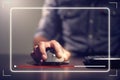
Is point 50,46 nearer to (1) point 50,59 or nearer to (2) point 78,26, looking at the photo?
(1) point 50,59

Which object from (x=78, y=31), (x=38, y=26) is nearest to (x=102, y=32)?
(x=78, y=31)

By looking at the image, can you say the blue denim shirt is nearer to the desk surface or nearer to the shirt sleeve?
the shirt sleeve

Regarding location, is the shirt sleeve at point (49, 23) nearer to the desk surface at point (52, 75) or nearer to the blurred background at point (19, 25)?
the blurred background at point (19, 25)

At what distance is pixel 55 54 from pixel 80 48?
0.15m

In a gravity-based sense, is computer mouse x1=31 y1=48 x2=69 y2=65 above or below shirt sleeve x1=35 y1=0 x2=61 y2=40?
below

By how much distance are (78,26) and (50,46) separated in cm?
20

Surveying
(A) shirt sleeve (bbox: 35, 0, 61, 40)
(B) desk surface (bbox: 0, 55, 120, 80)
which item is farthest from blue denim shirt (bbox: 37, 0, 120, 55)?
(B) desk surface (bbox: 0, 55, 120, 80)

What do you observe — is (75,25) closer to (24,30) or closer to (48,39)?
(48,39)

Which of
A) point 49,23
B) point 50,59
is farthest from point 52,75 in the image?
point 49,23

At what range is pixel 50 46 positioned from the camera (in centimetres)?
165

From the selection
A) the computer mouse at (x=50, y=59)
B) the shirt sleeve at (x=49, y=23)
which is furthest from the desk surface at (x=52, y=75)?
the shirt sleeve at (x=49, y=23)

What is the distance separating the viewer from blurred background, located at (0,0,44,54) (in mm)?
1633

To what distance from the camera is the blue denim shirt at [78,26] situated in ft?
5.36

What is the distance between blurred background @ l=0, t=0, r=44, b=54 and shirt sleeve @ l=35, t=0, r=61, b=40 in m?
0.03
